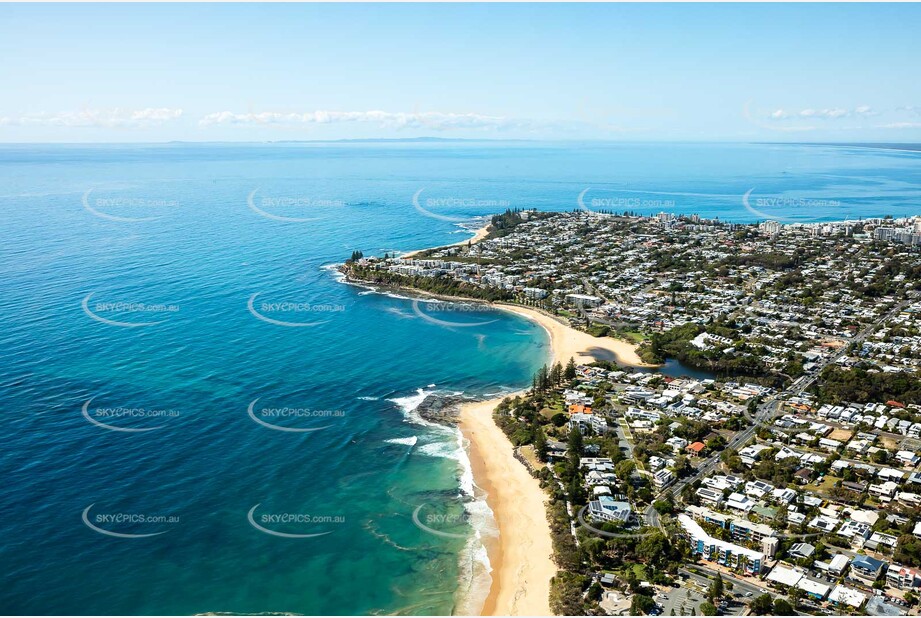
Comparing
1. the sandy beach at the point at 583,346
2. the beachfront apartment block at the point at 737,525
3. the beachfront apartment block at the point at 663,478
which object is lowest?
the sandy beach at the point at 583,346

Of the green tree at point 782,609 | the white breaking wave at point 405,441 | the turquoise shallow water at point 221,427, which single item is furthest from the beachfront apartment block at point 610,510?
the white breaking wave at point 405,441

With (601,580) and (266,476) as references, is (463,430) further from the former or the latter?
(601,580)

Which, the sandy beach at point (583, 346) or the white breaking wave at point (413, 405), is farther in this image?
the sandy beach at point (583, 346)

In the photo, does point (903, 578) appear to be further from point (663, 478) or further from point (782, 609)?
point (663, 478)

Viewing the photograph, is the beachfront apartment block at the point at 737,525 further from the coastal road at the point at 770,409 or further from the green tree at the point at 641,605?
the green tree at the point at 641,605

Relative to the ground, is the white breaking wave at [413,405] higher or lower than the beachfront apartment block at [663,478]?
lower

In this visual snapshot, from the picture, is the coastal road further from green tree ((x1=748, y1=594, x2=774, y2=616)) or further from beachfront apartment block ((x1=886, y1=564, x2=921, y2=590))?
beachfront apartment block ((x1=886, y1=564, x2=921, y2=590))

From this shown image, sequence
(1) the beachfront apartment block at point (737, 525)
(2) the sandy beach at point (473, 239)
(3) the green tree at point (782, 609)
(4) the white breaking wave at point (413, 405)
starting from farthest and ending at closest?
(2) the sandy beach at point (473, 239) → (4) the white breaking wave at point (413, 405) → (1) the beachfront apartment block at point (737, 525) → (3) the green tree at point (782, 609)

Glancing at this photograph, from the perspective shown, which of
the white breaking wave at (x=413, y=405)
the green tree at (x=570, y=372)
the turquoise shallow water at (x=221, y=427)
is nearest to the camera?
the turquoise shallow water at (x=221, y=427)
